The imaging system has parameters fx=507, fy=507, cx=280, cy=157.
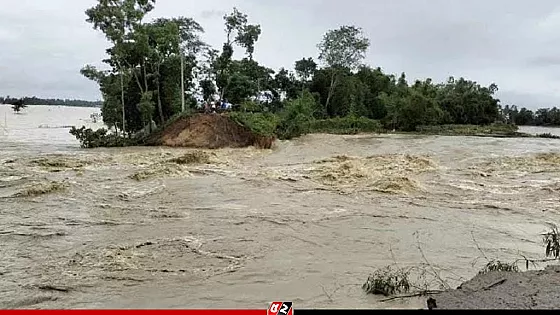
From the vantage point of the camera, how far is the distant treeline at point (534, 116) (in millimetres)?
89525

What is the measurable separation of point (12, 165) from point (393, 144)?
25766 mm

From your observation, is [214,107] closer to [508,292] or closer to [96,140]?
[96,140]

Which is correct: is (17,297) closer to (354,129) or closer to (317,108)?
(354,129)

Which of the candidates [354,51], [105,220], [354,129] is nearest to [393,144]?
[354,129]


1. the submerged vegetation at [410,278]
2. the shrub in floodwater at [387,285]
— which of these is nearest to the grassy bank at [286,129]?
the submerged vegetation at [410,278]

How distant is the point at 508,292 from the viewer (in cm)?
571

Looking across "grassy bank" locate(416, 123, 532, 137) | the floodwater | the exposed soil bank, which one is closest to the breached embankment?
the floodwater

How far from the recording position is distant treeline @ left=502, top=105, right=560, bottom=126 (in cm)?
8953

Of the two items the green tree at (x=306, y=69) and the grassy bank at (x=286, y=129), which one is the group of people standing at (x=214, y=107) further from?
the green tree at (x=306, y=69)

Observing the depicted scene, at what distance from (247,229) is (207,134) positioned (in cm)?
2468

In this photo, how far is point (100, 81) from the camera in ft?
124

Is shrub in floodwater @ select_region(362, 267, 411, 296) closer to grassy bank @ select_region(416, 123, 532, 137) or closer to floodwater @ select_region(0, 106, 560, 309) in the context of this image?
floodwater @ select_region(0, 106, 560, 309)

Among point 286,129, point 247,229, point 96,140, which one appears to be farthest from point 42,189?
point 286,129

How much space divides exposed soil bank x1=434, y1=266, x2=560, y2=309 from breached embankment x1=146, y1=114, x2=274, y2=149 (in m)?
29.4
